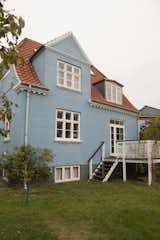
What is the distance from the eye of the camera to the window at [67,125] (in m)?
12.1

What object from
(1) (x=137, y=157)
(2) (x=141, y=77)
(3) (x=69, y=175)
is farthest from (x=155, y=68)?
(3) (x=69, y=175)

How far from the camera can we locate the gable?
40.8 feet

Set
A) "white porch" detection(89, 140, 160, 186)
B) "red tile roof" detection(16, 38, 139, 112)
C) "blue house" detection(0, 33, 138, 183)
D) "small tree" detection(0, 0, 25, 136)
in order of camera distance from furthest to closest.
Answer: "white porch" detection(89, 140, 160, 186) → "red tile roof" detection(16, 38, 139, 112) → "blue house" detection(0, 33, 138, 183) → "small tree" detection(0, 0, 25, 136)

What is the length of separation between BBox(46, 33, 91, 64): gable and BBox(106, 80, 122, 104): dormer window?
2.83 metres

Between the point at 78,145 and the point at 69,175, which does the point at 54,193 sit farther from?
the point at 78,145

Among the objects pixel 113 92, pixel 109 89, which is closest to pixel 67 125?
pixel 109 89

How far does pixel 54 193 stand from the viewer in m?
8.77

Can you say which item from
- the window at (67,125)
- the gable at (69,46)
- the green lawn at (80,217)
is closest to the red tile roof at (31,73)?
the gable at (69,46)

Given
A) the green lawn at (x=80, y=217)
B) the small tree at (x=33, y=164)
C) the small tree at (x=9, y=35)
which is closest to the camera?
the small tree at (x=9, y=35)

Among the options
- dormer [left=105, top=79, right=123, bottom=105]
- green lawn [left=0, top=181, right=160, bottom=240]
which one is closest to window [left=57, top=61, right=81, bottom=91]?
dormer [left=105, top=79, right=123, bottom=105]

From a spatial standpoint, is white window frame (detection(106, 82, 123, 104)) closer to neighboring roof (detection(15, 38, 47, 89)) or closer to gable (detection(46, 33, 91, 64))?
gable (detection(46, 33, 91, 64))

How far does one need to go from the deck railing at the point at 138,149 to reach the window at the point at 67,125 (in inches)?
113

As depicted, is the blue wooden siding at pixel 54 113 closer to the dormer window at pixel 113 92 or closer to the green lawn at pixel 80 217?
the dormer window at pixel 113 92

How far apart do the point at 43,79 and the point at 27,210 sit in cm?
729
